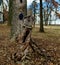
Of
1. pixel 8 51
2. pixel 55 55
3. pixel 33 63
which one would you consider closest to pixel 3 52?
pixel 8 51

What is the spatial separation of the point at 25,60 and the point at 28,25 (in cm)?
121

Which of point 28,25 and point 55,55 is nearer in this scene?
point 28,25

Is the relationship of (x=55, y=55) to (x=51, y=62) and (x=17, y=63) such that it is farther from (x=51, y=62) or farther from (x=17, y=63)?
(x=17, y=63)

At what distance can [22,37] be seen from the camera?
22.7 feet

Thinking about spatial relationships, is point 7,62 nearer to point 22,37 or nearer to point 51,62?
point 22,37

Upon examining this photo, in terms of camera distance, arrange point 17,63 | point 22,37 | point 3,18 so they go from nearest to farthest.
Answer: point 17,63
point 22,37
point 3,18

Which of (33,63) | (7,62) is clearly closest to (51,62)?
(33,63)

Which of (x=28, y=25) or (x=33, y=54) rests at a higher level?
(x=28, y=25)

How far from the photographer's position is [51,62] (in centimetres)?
684

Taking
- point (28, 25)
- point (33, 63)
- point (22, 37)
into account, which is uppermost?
point (28, 25)

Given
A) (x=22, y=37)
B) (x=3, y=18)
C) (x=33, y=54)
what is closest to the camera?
(x=22, y=37)

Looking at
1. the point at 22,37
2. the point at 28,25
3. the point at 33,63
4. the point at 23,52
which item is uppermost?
the point at 28,25

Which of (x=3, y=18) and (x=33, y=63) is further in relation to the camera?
(x=3, y=18)

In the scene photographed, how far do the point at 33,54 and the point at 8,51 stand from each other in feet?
3.49
